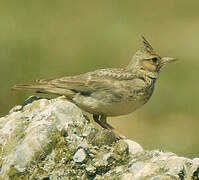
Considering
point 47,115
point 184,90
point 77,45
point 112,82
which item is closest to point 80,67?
point 77,45

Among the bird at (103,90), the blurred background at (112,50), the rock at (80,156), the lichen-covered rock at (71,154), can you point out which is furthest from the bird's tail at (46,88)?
the blurred background at (112,50)

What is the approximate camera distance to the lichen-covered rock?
175 inches

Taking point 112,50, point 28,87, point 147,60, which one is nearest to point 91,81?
point 28,87

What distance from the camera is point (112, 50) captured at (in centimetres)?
1245

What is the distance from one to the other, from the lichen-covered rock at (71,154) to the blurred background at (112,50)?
16.4 feet

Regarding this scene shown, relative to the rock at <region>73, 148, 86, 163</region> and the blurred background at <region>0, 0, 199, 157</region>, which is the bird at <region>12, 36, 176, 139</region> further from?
the blurred background at <region>0, 0, 199, 157</region>

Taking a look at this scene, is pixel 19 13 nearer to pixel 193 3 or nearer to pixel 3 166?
pixel 193 3

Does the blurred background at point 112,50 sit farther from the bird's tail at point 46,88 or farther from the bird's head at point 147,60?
the bird's tail at point 46,88

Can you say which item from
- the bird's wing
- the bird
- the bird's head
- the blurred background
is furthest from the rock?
the blurred background

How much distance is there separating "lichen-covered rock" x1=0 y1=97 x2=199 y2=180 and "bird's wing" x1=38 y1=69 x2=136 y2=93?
138 cm

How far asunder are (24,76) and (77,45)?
86.0 inches

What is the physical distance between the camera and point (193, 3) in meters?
16.4

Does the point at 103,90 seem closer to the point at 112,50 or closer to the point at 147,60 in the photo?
the point at 147,60

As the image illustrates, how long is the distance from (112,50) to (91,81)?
19.5 ft
